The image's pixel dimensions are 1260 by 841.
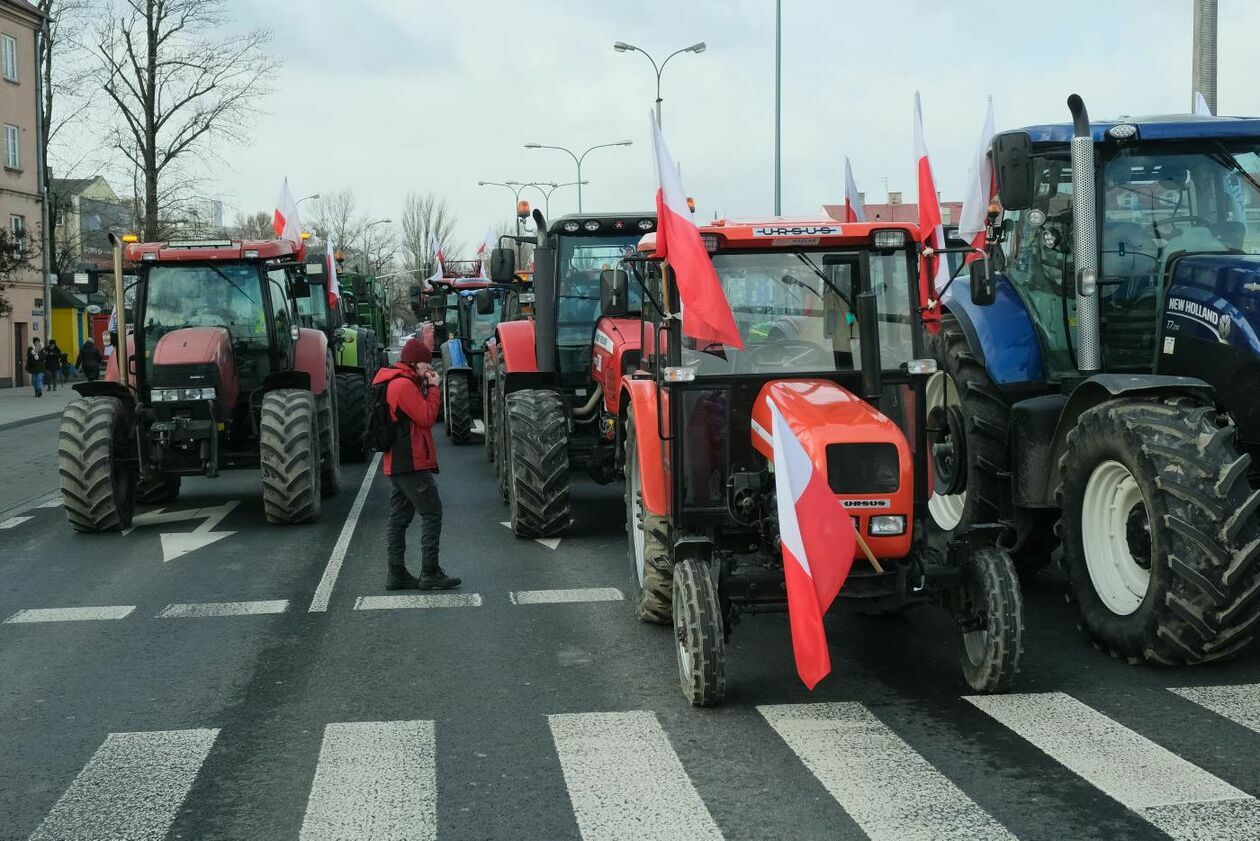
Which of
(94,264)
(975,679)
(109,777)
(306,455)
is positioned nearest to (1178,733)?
(975,679)

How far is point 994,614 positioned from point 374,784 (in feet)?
9.59

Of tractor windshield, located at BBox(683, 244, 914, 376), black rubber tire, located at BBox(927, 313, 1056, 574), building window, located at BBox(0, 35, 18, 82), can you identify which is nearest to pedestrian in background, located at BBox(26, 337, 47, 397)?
building window, located at BBox(0, 35, 18, 82)

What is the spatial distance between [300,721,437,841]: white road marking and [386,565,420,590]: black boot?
3468 mm

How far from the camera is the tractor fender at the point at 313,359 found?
584 inches

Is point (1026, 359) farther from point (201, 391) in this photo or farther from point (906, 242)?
point (201, 391)

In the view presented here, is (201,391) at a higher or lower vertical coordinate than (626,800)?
higher

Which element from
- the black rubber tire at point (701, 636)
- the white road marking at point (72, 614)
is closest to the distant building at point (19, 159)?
the white road marking at point (72, 614)

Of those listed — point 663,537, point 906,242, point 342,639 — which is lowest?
point 342,639

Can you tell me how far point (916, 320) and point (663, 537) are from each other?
70.6 inches

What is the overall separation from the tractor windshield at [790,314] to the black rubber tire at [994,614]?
1248 mm

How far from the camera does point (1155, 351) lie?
8.19 metres

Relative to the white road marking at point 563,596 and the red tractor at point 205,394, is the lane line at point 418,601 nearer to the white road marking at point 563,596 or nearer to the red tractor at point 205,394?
the white road marking at point 563,596

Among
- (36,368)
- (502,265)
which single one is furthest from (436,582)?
(36,368)

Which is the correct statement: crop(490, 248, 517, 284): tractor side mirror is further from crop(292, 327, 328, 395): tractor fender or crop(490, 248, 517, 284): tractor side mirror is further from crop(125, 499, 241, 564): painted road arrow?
crop(125, 499, 241, 564): painted road arrow
